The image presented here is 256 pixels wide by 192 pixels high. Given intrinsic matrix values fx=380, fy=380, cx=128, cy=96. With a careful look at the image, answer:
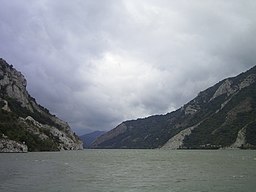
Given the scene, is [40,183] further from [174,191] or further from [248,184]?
[248,184]

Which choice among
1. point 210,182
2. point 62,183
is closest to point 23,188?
point 62,183

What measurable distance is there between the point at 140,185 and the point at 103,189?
8.26m

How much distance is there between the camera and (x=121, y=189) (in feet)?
195

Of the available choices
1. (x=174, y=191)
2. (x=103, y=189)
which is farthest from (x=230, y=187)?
(x=103, y=189)

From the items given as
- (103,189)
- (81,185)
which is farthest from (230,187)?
(81,185)

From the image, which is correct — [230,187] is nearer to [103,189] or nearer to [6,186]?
[103,189]

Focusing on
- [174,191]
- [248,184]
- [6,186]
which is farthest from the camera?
[248,184]

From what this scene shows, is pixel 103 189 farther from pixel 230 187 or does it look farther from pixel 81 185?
pixel 230 187

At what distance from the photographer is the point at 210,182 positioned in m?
69.5

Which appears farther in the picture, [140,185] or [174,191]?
[140,185]

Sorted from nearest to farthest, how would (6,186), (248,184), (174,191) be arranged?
1. (174,191)
2. (6,186)
3. (248,184)

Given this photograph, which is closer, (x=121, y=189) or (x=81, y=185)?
(x=121, y=189)

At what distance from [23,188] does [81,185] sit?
992cm

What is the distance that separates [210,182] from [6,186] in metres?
35.7
